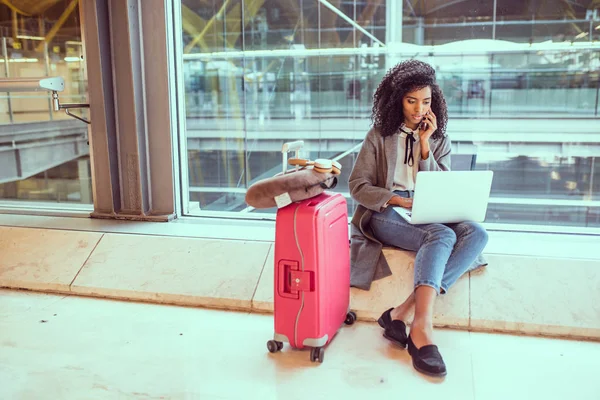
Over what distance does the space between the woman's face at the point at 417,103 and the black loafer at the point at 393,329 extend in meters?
0.86

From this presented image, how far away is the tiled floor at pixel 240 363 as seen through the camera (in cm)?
167

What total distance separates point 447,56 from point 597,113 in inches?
148

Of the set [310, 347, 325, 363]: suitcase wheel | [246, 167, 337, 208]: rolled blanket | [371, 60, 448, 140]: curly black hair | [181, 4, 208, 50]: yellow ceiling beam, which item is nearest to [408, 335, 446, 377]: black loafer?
[310, 347, 325, 363]: suitcase wheel

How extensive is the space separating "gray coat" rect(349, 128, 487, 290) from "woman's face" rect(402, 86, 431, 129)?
0.44 feet

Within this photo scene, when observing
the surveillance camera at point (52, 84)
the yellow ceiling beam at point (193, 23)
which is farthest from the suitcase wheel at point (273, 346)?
the yellow ceiling beam at point (193, 23)

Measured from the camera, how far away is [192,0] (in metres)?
3.68

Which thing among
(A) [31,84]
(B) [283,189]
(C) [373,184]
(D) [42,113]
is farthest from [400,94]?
(D) [42,113]

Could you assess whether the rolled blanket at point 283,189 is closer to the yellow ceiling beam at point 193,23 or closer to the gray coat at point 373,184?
the gray coat at point 373,184

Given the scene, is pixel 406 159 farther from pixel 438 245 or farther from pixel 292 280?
pixel 292 280

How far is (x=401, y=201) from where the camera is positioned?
2234 millimetres

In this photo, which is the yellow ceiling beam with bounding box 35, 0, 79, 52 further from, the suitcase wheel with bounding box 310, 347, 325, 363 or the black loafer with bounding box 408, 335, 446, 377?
the black loafer with bounding box 408, 335, 446, 377

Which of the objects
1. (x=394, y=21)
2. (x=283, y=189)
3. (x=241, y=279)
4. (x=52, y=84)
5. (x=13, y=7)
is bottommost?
(x=241, y=279)

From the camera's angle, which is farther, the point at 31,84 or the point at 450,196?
the point at 31,84

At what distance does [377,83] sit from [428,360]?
4.10 m
